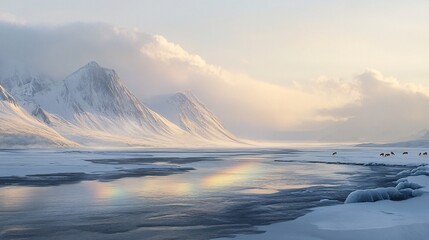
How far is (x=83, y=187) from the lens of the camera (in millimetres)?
32688

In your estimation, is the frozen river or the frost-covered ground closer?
the frost-covered ground

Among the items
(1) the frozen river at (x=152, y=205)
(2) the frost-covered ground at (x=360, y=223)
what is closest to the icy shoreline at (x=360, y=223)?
(2) the frost-covered ground at (x=360, y=223)

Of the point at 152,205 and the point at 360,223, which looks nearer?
the point at 360,223

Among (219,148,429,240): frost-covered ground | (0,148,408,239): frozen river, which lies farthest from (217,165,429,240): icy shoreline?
(0,148,408,239): frozen river

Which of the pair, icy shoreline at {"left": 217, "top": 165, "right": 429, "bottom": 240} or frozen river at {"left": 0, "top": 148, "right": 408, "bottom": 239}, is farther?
frozen river at {"left": 0, "top": 148, "right": 408, "bottom": 239}

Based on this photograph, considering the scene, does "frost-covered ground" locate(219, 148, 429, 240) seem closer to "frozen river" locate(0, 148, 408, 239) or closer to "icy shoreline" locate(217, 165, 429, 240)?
"icy shoreline" locate(217, 165, 429, 240)

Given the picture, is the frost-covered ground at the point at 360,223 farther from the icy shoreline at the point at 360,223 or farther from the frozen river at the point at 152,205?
the frozen river at the point at 152,205

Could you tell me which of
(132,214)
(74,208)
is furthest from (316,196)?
(74,208)

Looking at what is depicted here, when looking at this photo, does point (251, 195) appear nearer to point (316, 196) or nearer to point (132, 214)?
point (316, 196)

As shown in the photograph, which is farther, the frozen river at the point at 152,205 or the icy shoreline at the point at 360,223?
the frozen river at the point at 152,205

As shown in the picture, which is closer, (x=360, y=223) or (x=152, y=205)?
(x=360, y=223)

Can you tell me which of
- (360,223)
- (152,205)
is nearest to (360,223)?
(360,223)

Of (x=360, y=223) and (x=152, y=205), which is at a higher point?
(x=152, y=205)

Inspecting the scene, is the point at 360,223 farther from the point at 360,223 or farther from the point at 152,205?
the point at 152,205
